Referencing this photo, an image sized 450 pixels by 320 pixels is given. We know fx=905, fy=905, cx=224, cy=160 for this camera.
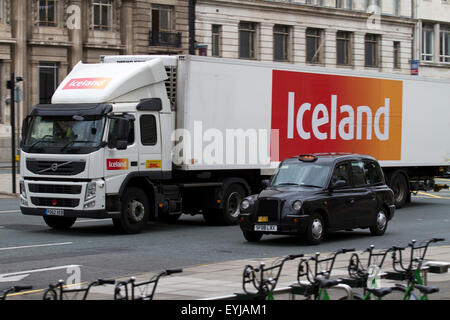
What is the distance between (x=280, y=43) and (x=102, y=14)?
13.7 metres

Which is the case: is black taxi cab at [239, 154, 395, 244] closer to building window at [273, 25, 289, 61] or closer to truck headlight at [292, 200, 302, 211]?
truck headlight at [292, 200, 302, 211]

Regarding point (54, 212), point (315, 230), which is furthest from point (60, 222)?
point (315, 230)

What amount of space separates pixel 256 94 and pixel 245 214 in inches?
191

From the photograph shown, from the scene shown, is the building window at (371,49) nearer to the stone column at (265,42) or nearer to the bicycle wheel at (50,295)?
the stone column at (265,42)

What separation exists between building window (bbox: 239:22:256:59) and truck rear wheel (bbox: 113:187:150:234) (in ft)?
129

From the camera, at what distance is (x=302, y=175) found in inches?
704

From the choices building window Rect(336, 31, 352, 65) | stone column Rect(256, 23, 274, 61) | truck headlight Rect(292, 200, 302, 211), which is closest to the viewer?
truck headlight Rect(292, 200, 302, 211)

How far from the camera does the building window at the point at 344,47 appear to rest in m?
63.7

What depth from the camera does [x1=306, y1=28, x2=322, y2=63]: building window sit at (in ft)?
202

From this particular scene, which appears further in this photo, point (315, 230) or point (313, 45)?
point (313, 45)

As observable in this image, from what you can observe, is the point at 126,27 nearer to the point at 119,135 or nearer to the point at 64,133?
the point at 64,133

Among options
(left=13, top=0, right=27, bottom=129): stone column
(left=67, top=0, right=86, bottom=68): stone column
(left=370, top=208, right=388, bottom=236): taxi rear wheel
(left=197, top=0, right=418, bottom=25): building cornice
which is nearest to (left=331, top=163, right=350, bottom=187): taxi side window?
(left=370, top=208, right=388, bottom=236): taxi rear wheel

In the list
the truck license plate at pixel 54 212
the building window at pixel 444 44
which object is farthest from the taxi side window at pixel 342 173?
the building window at pixel 444 44
